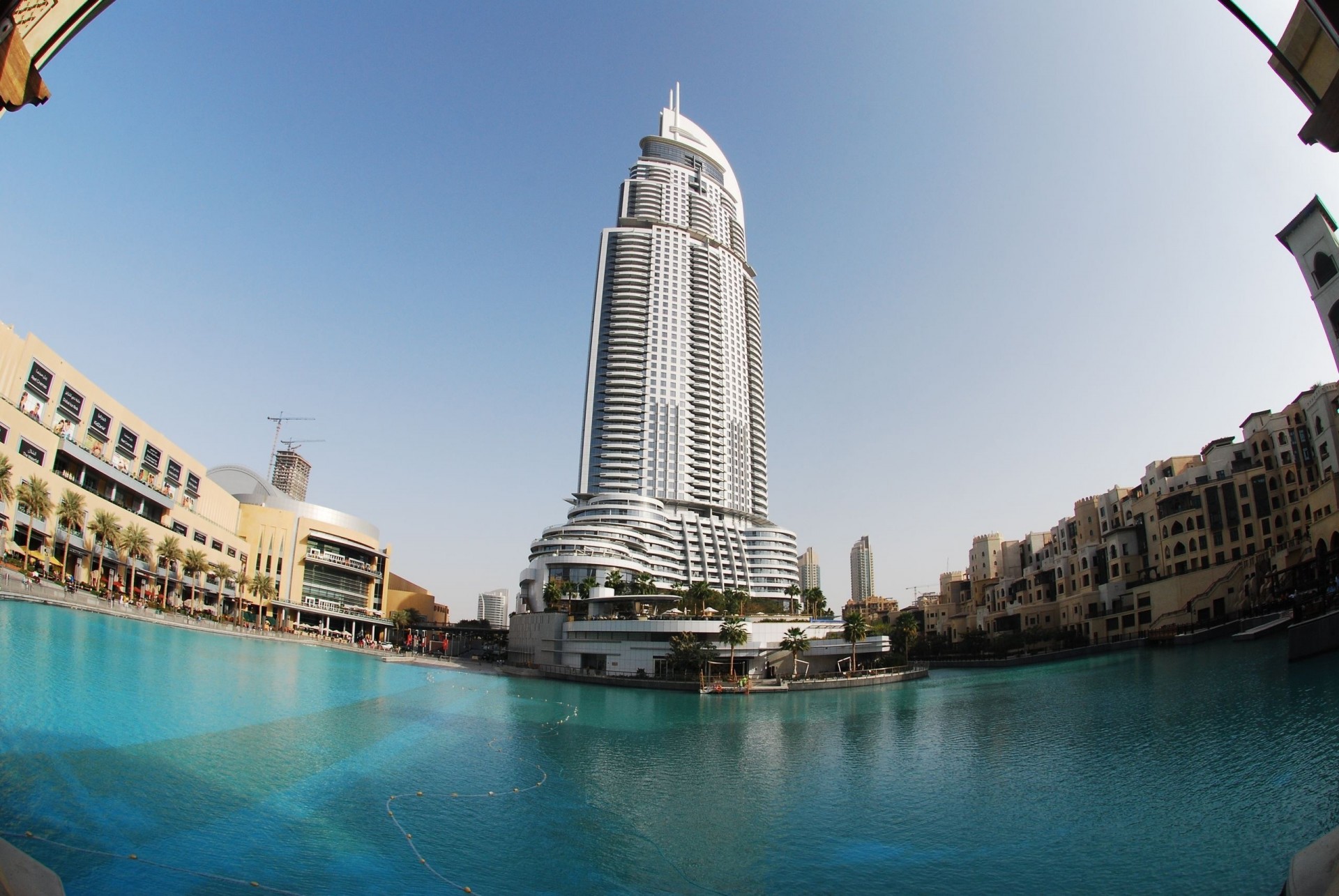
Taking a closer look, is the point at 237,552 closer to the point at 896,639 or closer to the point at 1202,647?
the point at 896,639

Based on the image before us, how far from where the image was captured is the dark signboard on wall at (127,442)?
87.9 m

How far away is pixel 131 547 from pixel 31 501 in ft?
53.8

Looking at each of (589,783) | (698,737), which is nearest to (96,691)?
(589,783)

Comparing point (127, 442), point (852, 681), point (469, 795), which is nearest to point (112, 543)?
point (127, 442)

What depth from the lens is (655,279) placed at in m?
168

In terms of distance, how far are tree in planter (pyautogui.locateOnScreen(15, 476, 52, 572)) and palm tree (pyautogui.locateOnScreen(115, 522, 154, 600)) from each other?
11123 millimetres

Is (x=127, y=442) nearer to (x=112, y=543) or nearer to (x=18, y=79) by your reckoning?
(x=112, y=543)

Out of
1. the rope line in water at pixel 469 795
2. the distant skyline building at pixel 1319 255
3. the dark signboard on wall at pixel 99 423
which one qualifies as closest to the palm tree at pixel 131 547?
the dark signboard on wall at pixel 99 423

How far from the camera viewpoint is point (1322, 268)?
37.3 m

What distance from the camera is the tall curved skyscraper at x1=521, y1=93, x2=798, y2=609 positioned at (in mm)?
149875

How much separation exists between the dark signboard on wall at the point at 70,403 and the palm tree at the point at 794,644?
83868 millimetres

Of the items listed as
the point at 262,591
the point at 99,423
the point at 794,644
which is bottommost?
the point at 794,644

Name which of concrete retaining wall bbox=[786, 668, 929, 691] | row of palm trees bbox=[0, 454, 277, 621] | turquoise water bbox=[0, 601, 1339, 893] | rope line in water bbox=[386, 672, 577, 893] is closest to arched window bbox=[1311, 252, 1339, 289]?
turquoise water bbox=[0, 601, 1339, 893]

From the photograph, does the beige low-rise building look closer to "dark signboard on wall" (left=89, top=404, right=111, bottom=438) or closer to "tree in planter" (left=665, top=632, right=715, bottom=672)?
"dark signboard on wall" (left=89, top=404, right=111, bottom=438)
